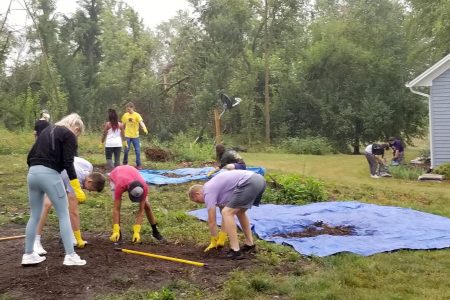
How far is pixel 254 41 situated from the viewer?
26.3 meters

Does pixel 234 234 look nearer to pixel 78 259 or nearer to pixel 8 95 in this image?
pixel 78 259

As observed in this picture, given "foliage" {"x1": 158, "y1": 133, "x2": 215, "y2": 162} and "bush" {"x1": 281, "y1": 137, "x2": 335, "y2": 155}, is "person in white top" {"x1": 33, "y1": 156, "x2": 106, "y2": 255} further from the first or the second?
"bush" {"x1": 281, "y1": 137, "x2": 335, "y2": 155}

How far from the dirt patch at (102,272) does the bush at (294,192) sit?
140 inches

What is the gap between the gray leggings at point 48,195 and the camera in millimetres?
4637

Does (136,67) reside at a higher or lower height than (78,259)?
higher

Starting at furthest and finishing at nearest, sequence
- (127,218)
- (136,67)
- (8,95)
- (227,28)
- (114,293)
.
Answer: (136,67) < (227,28) < (8,95) < (127,218) < (114,293)

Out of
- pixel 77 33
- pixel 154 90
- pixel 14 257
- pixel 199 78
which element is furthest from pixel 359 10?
pixel 14 257

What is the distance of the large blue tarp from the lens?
597 centimetres

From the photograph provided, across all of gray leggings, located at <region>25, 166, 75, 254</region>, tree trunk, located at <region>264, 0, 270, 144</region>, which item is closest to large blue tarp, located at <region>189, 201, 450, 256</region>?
gray leggings, located at <region>25, 166, 75, 254</region>

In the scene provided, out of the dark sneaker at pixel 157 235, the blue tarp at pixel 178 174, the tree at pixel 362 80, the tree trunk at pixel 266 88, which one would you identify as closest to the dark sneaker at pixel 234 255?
the dark sneaker at pixel 157 235

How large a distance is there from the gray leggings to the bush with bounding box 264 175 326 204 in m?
4.89

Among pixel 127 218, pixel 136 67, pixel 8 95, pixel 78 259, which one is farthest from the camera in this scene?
pixel 136 67

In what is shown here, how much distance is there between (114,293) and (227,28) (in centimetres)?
2238

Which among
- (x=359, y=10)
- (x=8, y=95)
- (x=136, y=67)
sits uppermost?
(x=359, y=10)
